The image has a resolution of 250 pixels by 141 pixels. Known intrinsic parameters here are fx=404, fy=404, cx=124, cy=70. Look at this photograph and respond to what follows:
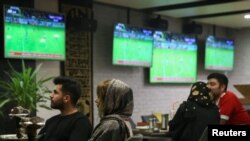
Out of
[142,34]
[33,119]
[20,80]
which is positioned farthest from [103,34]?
[33,119]

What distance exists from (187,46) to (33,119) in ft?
15.1

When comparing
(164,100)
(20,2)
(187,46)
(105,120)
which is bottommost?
(164,100)

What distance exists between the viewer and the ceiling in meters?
6.27

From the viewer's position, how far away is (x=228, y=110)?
371cm

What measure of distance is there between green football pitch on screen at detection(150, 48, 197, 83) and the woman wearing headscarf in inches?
171

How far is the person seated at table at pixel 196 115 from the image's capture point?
136 inches

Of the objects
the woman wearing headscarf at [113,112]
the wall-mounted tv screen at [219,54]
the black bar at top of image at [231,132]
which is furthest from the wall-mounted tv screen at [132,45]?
the black bar at top of image at [231,132]

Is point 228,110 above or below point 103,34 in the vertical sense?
below

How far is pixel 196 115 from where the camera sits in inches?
136

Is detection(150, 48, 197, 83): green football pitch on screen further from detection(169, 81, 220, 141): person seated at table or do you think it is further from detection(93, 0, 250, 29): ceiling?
detection(169, 81, 220, 141): person seated at table

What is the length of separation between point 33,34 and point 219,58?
4.41 m

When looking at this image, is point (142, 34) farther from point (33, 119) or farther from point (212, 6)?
→ point (33, 119)

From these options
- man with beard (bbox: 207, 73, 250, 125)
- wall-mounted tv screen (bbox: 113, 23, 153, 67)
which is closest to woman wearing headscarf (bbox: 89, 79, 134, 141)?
man with beard (bbox: 207, 73, 250, 125)

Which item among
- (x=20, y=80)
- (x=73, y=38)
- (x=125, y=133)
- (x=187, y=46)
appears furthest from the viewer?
(x=187, y=46)
